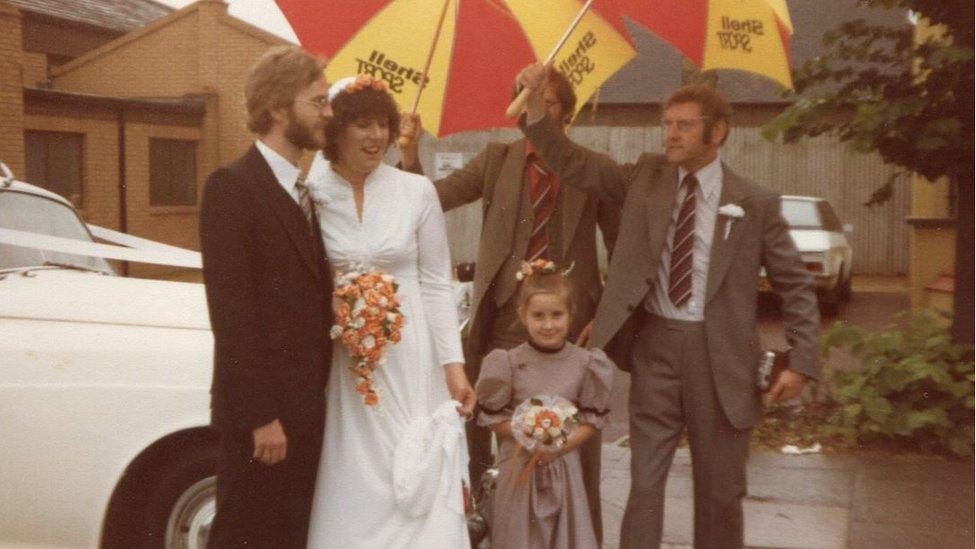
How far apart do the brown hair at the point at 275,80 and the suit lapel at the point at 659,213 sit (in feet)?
4.93

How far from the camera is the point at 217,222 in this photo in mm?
3477

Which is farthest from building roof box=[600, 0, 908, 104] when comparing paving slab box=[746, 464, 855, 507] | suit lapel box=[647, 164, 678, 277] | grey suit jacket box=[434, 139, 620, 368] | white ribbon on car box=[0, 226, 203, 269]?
suit lapel box=[647, 164, 678, 277]

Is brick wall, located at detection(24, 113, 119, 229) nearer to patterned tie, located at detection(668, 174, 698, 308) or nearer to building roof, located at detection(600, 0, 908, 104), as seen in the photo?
building roof, located at detection(600, 0, 908, 104)

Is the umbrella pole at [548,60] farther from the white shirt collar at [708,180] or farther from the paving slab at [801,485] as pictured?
the paving slab at [801,485]

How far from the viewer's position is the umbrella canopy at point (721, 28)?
4.91 metres

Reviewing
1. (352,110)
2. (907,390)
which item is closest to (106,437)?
(352,110)

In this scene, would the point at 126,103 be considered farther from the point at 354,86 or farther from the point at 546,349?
the point at 354,86

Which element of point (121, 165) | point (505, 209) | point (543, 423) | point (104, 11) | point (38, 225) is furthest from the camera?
point (104, 11)

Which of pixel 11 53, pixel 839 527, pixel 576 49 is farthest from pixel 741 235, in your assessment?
pixel 11 53

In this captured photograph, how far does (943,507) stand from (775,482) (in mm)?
915

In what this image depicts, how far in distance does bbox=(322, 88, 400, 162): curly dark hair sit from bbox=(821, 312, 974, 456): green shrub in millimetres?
4688

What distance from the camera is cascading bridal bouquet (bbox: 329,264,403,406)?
12.1 ft

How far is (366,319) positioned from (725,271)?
148cm

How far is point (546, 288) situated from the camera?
457 cm
